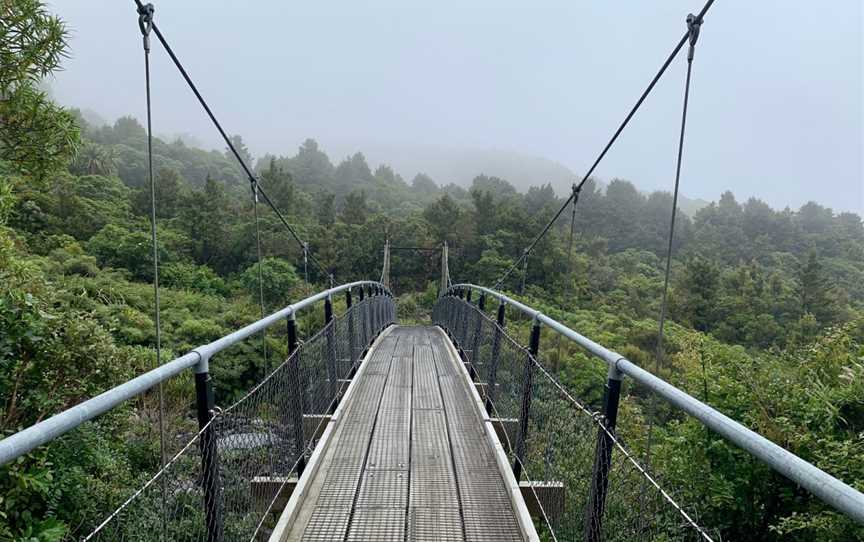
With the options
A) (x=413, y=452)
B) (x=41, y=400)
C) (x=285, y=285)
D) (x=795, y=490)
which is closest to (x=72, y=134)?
(x=41, y=400)

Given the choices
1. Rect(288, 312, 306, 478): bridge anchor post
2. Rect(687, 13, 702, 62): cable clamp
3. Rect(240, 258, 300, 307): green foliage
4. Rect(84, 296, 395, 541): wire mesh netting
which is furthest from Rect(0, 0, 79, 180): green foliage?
Rect(240, 258, 300, 307): green foliage

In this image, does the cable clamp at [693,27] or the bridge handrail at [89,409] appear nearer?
the bridge handrail at [89,409]

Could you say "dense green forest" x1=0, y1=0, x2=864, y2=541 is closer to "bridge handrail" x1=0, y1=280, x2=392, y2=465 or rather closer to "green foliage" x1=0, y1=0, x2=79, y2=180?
"green foliage" x1=0, y1=0, x2=79, y2=180

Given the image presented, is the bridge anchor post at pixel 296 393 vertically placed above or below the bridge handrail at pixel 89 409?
below

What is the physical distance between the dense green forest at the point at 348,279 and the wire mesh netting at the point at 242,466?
1566mm

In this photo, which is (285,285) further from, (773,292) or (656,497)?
(773,292)

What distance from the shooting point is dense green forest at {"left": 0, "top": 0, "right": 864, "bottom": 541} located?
146 inches

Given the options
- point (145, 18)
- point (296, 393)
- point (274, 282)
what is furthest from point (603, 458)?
point (274, 282)

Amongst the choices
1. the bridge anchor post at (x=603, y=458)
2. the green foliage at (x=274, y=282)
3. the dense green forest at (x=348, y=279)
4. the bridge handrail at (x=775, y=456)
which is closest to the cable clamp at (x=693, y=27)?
the bridge anchor post at (x=603, y=458)

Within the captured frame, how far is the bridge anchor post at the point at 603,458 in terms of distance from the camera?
4.77 feet

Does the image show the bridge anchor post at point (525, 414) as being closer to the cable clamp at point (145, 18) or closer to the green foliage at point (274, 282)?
the cable clamp at point (145, 18)

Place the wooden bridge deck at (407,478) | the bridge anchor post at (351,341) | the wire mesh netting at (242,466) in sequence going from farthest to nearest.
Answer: the bridge anchor post at (351,341)
the wooden bridge deck at (407,478)
the wire mesh netting at (242,466)

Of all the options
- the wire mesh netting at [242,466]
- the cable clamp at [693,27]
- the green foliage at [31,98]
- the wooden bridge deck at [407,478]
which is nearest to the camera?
the wire mesh netting at [242,466]

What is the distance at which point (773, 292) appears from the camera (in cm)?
2288
